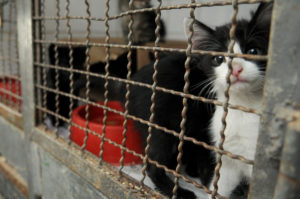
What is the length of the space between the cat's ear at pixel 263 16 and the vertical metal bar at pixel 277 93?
0.32m

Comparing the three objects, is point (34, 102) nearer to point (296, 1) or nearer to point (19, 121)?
point (19, 121)

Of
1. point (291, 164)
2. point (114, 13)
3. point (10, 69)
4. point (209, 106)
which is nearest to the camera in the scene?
point (291, 164)

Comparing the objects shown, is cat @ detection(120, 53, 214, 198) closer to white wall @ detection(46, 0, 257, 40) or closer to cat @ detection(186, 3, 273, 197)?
cat @ detection(186, 3, 273, 197)

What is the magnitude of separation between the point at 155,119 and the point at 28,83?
755mm

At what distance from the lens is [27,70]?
1173 millimetres

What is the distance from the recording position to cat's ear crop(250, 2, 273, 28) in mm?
625

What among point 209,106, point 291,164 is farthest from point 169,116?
point 291,164

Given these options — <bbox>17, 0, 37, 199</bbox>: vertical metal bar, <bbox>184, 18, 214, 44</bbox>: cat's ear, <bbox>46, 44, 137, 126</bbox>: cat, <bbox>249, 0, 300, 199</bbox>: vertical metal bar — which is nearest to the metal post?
<bbox>17, 0, 37, 199</bbox>: vertical metal bar

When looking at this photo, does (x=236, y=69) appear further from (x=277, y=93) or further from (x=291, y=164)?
(x=291, y=164)

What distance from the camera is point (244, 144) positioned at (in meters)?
0.71

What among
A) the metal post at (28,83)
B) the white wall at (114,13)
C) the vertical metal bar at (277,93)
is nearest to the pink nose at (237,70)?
the vertical metal bar at (277,93)

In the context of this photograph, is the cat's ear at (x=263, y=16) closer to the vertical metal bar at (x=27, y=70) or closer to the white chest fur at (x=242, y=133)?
the white chest fur at (x=242, y=133)

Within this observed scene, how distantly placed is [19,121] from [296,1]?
1.42 meters

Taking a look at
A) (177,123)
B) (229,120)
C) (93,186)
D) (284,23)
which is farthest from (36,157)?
(284,23)
